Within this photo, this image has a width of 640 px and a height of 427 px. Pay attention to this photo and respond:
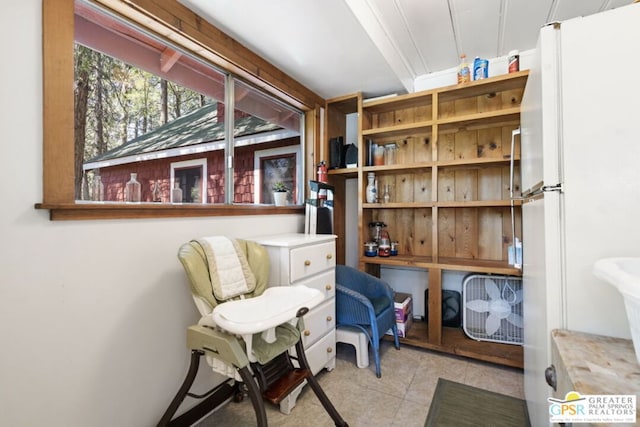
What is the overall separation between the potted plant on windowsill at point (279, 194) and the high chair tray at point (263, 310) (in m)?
1.07

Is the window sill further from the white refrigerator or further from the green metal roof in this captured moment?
the white refrigerator

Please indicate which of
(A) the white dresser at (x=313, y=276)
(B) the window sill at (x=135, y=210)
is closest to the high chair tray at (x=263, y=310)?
(A) the white dresser at (x=313, y=276)

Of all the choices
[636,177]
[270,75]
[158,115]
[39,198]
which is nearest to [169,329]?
[39,198]

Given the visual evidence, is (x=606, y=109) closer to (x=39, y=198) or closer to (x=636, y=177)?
(x=636, y=177)

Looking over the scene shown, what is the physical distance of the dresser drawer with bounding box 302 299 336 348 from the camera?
185cm

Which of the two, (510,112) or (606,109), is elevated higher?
(510,112)

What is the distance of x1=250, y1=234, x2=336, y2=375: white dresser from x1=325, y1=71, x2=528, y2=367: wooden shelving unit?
662mm

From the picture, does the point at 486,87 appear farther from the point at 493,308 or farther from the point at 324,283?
the point at 324,283

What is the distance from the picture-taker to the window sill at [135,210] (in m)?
1.15

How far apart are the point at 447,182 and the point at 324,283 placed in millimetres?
1576

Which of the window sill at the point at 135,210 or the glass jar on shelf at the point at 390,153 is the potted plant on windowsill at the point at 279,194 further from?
the glass jar on shelf at the point at 390,153

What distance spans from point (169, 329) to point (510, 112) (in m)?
2.70

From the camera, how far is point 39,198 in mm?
1109

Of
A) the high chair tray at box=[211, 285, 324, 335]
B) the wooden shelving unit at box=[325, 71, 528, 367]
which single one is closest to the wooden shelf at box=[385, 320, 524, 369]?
the wooden shelving unit at box=[325, 71, 528, 367]
